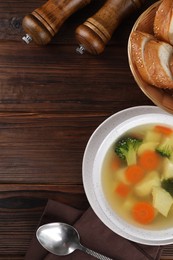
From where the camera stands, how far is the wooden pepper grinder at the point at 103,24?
4.95ft

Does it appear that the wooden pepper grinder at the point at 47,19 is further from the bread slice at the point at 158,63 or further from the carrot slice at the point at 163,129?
the carrot slice at the point at 163,129

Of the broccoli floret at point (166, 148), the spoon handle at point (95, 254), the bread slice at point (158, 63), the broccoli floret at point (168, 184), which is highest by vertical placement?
the bread slice at point (158, 63)

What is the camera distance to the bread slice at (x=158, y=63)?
144 cm

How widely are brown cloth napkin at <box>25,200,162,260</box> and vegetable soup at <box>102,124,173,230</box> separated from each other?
0.10 m

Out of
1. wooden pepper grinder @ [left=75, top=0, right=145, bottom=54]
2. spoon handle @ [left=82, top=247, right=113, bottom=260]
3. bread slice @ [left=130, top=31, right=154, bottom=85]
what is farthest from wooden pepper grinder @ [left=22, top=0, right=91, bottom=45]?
spoon handle @ [left=82, top=247, right=113, bottom=260]

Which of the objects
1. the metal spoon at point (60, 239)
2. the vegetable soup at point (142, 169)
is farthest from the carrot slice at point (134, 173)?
the metal spoon at point (60, 239)

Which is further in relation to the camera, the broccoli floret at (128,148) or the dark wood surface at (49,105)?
the dark wood surface at (49,105)

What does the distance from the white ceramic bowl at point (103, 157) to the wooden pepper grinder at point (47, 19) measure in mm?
281

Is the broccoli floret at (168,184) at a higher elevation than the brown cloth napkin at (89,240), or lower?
higher

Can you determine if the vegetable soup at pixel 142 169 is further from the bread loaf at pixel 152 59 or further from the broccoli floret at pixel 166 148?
the bread loaf at pixel 152 59

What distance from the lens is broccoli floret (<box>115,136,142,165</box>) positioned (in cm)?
149

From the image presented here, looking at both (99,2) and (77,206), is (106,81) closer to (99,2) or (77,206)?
(99,2)

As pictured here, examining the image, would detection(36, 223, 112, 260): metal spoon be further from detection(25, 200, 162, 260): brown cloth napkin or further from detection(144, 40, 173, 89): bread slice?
detection(144, 40, 173, 89): bread slice

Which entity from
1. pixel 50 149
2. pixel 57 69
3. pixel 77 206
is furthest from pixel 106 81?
pixel 77 206
